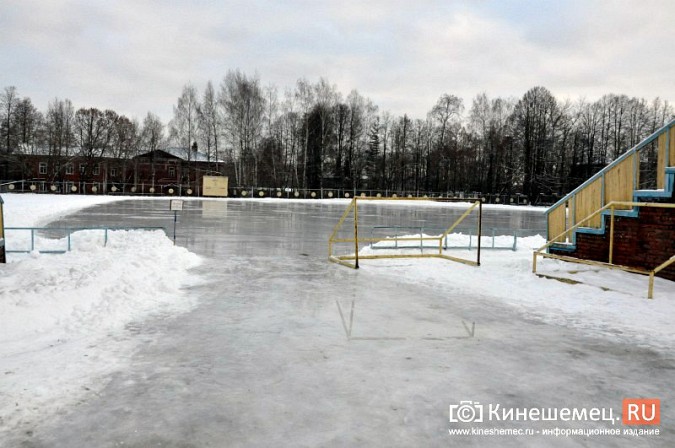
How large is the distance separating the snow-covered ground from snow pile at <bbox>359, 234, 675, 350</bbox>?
5.38m

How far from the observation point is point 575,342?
21.1 ft

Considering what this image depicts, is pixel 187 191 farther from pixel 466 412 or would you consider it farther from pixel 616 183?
pixel 466 412

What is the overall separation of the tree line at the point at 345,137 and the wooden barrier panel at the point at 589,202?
201 feet

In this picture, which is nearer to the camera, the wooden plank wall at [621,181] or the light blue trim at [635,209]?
the light blue trim at [635,209]

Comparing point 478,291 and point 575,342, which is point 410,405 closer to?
point 575,342

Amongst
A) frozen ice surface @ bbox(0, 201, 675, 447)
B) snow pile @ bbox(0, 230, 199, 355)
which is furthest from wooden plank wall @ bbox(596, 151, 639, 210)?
snow pile @ bbox(0, 230, 199, 355)

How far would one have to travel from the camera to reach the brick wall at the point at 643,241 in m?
9.82

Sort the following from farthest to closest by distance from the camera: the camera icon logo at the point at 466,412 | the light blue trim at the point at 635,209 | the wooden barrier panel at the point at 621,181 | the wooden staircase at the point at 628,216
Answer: the wooden barrier panel at the point at 621,181 < the light blue trim at the point at 635,209 < the wooden staircase at the point at 628,216 < the camera icon logo at the point at 466,412

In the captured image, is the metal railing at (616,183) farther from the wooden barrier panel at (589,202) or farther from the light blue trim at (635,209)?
the light blue trim at (635,209)

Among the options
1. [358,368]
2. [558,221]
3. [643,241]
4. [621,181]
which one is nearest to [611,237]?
[643,241]

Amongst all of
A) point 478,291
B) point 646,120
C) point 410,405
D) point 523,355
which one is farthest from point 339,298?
point 646,120

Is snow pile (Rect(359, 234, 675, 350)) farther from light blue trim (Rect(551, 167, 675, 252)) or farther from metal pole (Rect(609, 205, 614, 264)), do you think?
light blue trim (Rect(551, 167, 675, 252))

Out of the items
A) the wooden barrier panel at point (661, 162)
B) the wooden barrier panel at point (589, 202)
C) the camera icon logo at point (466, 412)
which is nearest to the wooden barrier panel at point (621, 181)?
the wooden barrier panel at point (589, 202)

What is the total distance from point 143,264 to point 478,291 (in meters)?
6.91
